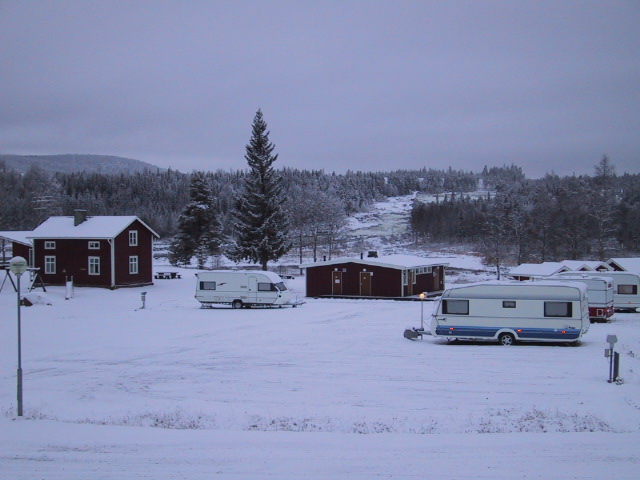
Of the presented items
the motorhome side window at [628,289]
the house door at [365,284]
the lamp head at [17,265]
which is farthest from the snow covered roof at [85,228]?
the motorhome side window at [628,289]

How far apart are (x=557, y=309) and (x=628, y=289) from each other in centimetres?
1680

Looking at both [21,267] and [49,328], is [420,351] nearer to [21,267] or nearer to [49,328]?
[21,267]

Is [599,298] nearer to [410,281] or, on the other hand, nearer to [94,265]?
[410,281]

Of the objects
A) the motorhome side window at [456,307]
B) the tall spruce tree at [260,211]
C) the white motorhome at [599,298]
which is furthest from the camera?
the tall spruce tree at [260,211]

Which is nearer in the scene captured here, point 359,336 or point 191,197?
point 359,336

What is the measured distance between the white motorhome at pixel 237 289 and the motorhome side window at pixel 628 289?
21151mm

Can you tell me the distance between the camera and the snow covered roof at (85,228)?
4366 cm

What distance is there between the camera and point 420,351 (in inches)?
822

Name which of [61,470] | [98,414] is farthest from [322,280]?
[61,470]

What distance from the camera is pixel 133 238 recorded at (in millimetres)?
46125

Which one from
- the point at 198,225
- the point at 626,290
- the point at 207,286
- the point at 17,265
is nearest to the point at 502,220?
the point at 626,290

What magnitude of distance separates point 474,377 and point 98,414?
9.99 meters

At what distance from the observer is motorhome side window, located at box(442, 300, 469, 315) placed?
76.6 feet

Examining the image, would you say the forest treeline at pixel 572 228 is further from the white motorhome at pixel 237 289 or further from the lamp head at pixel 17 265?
the lamp head at pixel 17 265
